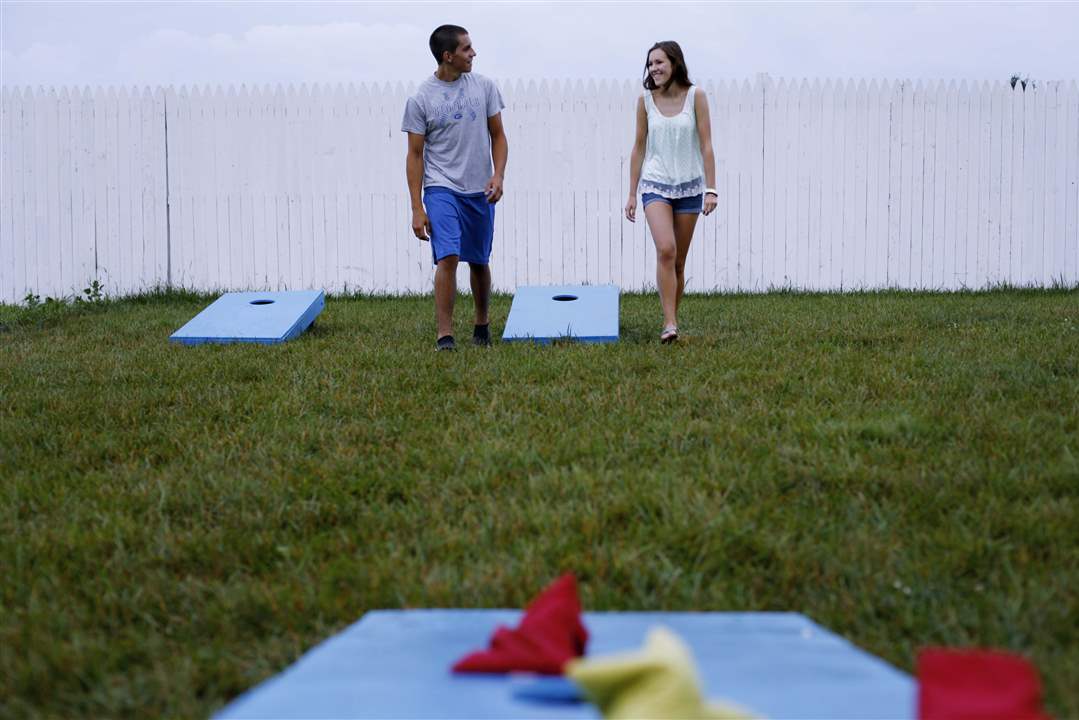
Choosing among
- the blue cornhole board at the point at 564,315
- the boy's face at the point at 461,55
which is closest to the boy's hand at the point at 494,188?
the boy's face at the point at 461,55

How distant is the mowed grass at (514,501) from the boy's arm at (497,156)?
3.53 ft

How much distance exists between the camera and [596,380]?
4.33 m

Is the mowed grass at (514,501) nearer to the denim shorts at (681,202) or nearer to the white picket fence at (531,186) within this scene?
the denim shorts at (681,202)

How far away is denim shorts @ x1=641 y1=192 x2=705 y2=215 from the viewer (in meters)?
5.66

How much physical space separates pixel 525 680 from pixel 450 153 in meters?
4.31

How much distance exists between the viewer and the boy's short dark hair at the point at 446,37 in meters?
5.36

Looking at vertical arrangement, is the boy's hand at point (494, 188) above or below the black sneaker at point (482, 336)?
→ above

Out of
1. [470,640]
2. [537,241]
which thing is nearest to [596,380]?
[470,640]

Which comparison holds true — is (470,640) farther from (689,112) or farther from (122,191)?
(122,191)

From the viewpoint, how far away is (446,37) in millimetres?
5367

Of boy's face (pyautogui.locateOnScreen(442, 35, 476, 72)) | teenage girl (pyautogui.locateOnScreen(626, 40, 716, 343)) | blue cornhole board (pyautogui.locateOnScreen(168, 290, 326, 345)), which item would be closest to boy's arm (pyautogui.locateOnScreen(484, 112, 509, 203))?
boy's face (pyautogui.locateOnScreen(442, 35, 476, 72))

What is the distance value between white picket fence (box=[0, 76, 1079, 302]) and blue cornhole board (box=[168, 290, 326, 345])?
110 inches

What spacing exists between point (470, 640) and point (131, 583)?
0.92 meters

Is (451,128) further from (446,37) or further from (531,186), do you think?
(531,186)
